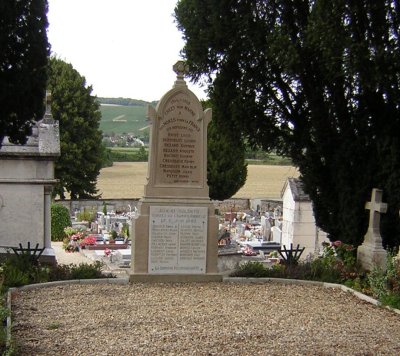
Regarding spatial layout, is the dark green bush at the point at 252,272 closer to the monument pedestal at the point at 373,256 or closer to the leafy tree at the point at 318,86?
the monument pedestal at the point at 373,256

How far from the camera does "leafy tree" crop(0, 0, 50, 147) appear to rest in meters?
10.8

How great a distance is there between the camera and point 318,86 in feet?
42.0

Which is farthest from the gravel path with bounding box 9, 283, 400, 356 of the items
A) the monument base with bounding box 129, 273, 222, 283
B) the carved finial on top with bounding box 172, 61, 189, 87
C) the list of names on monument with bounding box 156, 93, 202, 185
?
the carved finial on top with bounding box 172, 61, 189, 87

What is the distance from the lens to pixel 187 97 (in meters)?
11.6

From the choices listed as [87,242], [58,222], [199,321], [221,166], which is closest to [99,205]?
[221,166]

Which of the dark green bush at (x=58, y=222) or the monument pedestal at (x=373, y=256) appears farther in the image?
the dark green bush at (x=58, y=222)

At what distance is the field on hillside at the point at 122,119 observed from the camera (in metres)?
145

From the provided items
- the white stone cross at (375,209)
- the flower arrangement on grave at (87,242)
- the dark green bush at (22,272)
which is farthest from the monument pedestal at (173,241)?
the flower arrangement on grave at (87,242)

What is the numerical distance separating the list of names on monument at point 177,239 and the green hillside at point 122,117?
125 metres

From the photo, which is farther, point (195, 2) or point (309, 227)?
point (309, 227)

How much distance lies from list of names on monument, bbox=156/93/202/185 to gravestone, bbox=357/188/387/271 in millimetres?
3036

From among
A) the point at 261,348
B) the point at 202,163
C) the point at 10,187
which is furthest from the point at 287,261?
the point at 10,187

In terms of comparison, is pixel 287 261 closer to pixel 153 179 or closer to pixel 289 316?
pixel 153 179

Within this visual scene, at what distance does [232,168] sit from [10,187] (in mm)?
19557
